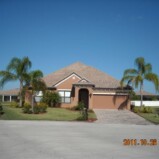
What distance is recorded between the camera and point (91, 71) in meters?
44.3

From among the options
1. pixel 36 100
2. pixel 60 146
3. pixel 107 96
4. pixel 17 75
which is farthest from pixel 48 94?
pixel 60 146

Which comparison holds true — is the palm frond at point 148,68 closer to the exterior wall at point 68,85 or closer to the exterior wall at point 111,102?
the exterior wall at point 111,102

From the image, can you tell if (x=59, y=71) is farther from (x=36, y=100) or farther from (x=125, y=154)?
(x=125, y=154)

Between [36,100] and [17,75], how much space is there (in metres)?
5.22

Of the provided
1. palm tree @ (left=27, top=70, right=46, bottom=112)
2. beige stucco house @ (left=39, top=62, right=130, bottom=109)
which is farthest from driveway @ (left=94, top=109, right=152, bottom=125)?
beige stucco house @ (left=39, top=62, right=130, bottom=109)

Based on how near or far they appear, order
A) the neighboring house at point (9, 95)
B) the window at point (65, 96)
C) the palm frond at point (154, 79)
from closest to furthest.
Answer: the palm frond at point (154, 79) → the window at point (65, 96) → the neighboring house at point (9, 95)

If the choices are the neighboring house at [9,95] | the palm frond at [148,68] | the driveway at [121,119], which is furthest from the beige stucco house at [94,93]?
the neighboring house at [9,95]

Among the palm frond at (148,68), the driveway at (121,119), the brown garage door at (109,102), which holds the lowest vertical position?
the driveway at (121,119)

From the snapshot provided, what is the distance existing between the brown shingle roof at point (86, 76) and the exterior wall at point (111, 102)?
1.54 meters

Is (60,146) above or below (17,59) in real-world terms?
below

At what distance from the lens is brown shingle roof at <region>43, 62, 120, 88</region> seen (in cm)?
3966

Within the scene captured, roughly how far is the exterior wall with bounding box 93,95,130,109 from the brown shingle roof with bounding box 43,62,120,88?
154cm

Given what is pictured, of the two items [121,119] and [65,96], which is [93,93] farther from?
[121,119]

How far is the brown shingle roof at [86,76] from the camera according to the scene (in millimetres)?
39656
